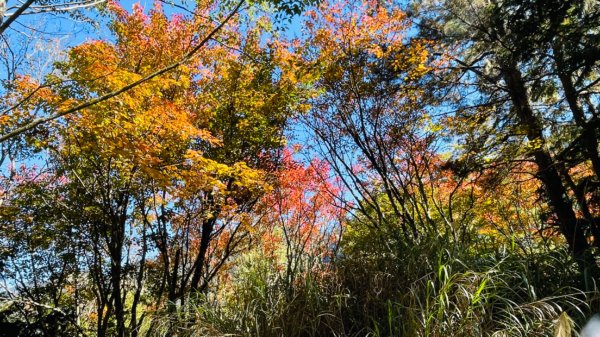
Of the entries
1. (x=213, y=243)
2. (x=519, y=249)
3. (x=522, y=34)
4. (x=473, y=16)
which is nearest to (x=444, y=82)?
(x=473, y=16)

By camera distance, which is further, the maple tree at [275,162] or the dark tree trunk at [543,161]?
the dark tree trunk at [543,161]

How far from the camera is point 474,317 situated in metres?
2.67

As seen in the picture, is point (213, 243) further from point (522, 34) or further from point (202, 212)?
point (522, 34)

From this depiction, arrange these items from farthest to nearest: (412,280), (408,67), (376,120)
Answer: (408,67) < (376,120) < (412,280)

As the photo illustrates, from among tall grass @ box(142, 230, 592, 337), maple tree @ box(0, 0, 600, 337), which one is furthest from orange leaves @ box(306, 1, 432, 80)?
tall grass @ box(142, 230, 592, 337)

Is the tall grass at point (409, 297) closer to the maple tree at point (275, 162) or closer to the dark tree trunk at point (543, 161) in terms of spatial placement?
the maple tree at point (275, 162)

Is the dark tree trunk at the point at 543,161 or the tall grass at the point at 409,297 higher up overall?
the dark tree trunk at the point at 543,161

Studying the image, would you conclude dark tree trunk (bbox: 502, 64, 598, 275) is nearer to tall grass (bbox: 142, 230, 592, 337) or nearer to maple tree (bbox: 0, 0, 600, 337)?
maple tree (bbox: 0, 0, 600, 337)

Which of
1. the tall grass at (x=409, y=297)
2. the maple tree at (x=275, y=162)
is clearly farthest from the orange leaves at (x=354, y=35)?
the tall grass at (x=409, y=297)

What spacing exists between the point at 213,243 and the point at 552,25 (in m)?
7.50

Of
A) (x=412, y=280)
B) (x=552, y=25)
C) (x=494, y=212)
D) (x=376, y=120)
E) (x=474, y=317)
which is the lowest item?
(x=474, y=317)

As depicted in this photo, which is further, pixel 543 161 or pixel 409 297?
pixel 543 161

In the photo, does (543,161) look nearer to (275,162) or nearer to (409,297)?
(275,162)

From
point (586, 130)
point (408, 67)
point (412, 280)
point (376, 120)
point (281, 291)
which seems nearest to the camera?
point (412, 280)
